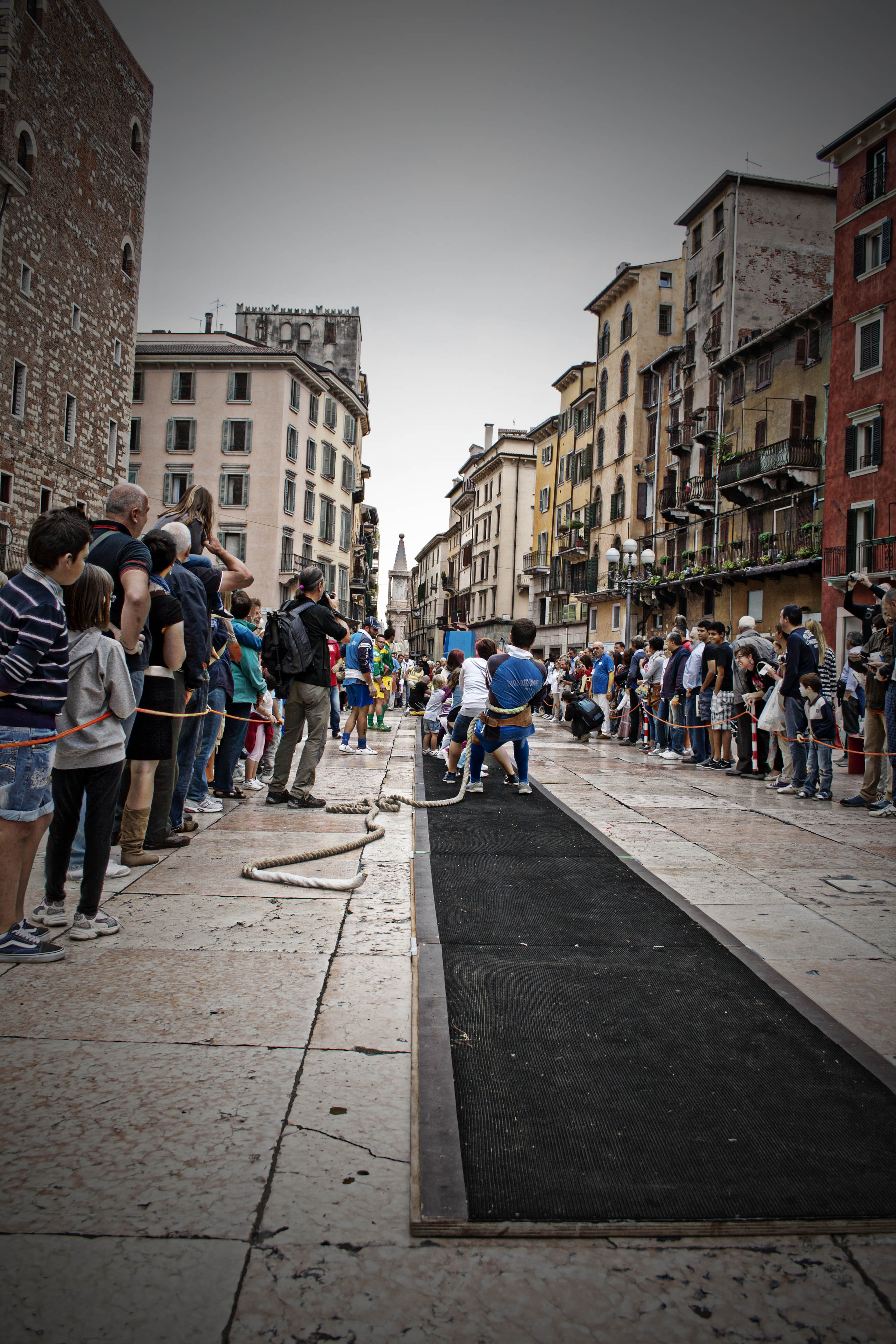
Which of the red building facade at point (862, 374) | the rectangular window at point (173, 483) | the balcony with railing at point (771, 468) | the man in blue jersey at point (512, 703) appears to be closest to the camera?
the man in blue jersey at point (512, 703)

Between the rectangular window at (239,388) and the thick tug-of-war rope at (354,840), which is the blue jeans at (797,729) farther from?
the rectangular window at (239,388)

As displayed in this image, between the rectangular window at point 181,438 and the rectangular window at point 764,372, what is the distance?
26368mm

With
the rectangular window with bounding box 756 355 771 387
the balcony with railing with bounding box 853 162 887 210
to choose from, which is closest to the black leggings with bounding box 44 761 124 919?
the balcony with railing with bounding box 853 162 887 210

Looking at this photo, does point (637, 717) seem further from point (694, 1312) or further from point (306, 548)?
point (306, 548)

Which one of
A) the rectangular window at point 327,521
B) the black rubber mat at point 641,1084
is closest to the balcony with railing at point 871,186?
the black rubber mat at point 641,1084

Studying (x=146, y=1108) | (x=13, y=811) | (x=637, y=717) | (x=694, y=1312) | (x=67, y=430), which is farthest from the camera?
(x=67, y=430)

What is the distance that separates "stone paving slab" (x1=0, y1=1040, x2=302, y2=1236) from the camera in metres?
2.02

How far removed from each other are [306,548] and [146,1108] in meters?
45.3

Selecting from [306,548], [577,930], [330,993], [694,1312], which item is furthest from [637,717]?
[306,548]

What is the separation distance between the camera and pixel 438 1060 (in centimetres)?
285

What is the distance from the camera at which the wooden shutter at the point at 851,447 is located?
26344 mm

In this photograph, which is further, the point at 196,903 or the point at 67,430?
the point at 67,430

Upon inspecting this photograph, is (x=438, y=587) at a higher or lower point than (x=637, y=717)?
higher

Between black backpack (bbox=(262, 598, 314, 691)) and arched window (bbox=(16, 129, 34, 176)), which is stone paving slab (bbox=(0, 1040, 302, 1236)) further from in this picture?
arched window (bbox=(16, 129, 34, 176))
